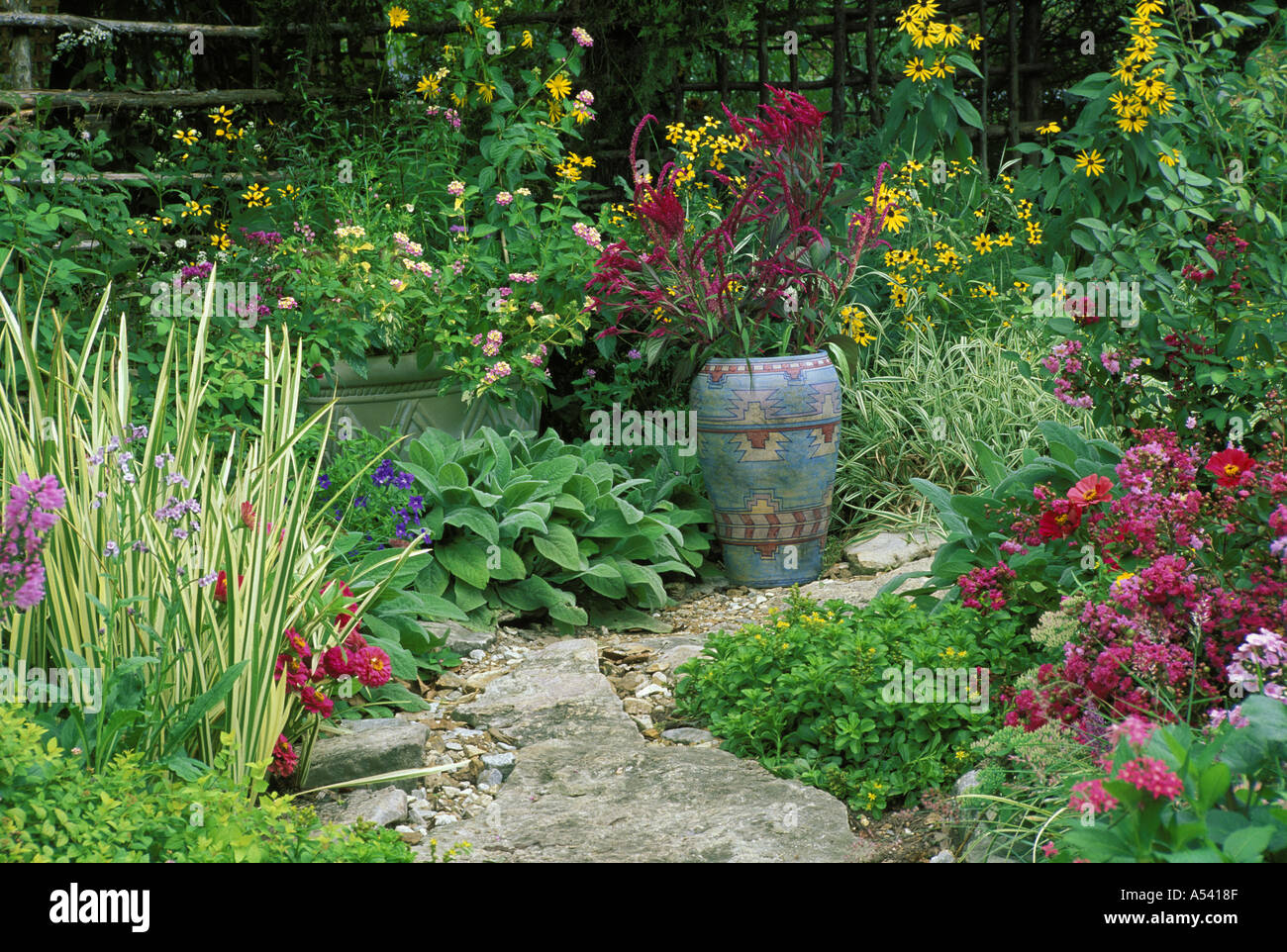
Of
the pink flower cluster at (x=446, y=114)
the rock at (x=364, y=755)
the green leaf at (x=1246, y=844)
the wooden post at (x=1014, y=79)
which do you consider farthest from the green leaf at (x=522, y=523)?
the wooden post at (x=1014, y=79)

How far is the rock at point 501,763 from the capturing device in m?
2.70

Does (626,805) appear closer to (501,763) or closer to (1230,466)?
(501,763)

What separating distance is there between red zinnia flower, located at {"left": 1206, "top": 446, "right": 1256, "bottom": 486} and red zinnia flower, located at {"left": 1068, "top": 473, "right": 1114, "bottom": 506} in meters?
0.31

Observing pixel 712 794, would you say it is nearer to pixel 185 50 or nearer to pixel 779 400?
pixel 779 400

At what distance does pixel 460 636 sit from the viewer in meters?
3.49

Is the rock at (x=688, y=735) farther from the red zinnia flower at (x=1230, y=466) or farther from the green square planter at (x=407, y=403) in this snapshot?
the green square planter at (x=407, y=403)

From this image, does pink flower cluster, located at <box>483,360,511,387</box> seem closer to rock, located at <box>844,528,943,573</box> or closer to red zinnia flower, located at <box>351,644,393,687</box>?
rock, located at <box>844,528,943,573</box>

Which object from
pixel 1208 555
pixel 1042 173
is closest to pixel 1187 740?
pixel 1208 555

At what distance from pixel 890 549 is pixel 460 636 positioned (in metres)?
1.70

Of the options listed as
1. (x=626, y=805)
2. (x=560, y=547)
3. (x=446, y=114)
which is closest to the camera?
(x=626, y=805)

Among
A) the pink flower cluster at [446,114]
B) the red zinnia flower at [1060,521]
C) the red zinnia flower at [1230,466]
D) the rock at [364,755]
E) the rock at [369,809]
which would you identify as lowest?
the rock at [369,809]

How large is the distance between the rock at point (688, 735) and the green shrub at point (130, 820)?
1031mm

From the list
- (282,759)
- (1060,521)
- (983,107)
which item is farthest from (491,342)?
(983,107)

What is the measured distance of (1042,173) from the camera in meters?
3.52
